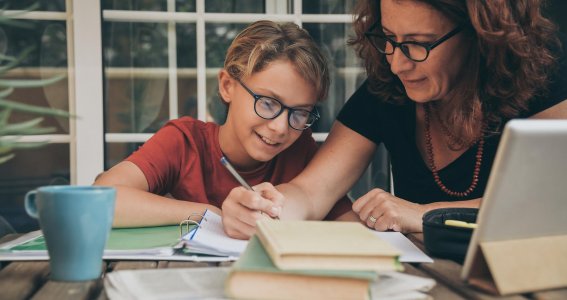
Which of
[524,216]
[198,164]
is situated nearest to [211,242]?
[524,216]

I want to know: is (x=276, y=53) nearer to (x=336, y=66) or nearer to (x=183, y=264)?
(x=183, y=264)

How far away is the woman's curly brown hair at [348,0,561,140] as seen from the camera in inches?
57.6

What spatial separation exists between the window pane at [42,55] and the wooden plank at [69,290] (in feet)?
5.92

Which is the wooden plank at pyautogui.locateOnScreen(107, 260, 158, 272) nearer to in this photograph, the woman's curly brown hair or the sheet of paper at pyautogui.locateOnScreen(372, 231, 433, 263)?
the sheet of paper at pyautogui.locateOnScreen(372, 231, 433, 263)

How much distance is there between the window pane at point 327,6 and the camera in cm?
273

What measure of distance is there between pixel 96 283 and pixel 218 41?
1868mm

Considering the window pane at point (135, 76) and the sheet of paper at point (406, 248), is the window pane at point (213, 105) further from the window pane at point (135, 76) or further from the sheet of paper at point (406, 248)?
the sheet of paper at point (406, 248)

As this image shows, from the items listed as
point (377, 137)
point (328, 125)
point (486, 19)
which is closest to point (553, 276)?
point (486, 19)

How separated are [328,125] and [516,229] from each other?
1.91m

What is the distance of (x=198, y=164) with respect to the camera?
6.12ft

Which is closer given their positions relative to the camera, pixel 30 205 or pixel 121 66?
pixel 30 205

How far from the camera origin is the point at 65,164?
2678 mm

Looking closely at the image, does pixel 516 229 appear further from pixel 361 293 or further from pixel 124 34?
pixel 124 34

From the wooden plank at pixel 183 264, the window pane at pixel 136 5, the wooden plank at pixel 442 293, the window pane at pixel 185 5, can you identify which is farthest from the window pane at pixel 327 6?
the wooden plank at pixel 442 293
